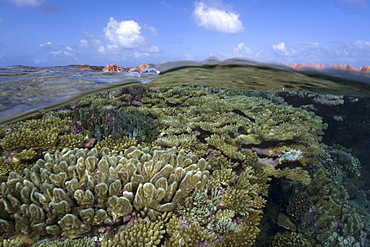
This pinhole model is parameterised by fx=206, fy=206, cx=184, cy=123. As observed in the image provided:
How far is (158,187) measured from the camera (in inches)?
159

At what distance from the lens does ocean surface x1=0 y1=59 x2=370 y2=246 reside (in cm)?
385

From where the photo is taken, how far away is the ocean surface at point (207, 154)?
3.85m

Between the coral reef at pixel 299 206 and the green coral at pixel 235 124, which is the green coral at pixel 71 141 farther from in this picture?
the coral reef at pixel 299 206

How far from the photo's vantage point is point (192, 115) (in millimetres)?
8422

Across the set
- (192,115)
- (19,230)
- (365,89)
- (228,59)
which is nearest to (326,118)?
(365,89)

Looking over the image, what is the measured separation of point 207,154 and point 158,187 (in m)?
2.33

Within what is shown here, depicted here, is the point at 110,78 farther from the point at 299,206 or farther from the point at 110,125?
the point at 299,206

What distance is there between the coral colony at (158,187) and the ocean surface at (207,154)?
0.03 meters

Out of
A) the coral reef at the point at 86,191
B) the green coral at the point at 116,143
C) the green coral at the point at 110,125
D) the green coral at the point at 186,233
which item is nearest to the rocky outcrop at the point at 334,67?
the green coral at the point at 110,125

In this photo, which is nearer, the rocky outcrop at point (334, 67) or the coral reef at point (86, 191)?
the coral reef at point (86, 191)

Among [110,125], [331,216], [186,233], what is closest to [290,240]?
[331,216]

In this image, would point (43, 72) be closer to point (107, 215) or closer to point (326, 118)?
point (107, 215)

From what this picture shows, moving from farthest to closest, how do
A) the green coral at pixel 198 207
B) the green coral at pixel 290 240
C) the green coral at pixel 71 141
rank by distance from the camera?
the green coral at pixel 290 240, the green coral at pixel 71 141, the green coral at pixel 198 207

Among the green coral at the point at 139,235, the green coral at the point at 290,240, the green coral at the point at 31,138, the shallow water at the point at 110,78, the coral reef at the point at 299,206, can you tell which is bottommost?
the green coral at the point at 290,240
